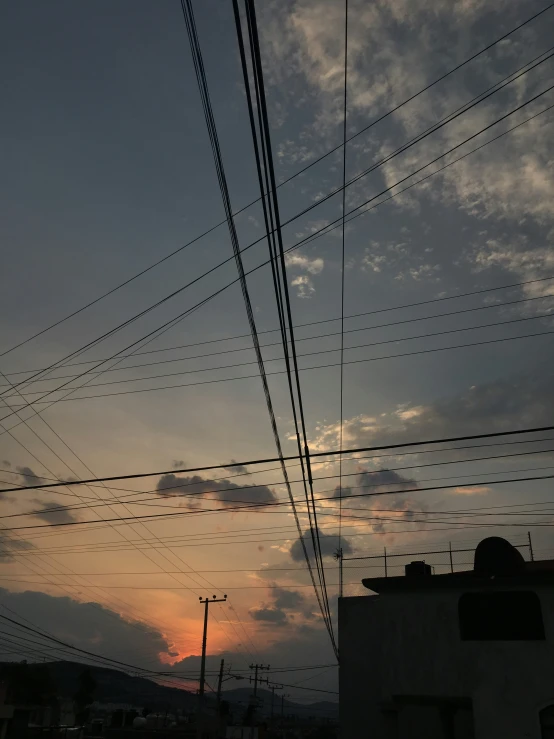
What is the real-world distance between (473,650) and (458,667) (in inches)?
31.8

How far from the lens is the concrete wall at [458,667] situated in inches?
697

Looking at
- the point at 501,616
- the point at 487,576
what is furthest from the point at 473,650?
the point at 487,576

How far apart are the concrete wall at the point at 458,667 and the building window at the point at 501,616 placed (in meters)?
0.22

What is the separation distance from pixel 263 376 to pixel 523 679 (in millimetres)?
13779

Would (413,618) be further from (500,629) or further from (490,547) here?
(490,547)

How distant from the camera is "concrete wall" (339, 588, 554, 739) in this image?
1770 centimetres

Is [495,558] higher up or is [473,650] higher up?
[495,558]

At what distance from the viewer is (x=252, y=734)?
75.8 metres

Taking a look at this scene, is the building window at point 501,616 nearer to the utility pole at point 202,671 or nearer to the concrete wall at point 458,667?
the concrete wall at point 458,667

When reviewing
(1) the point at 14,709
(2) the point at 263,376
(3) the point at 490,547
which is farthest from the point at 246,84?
(1) the point at 14,709

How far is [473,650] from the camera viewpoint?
19.0 meters

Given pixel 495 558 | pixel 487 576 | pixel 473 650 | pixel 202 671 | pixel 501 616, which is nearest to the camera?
pixel 473 650

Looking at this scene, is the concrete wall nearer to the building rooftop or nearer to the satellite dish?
the building rooftop

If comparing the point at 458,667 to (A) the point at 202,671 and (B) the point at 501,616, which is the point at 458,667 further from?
(A) the point at 202,671
